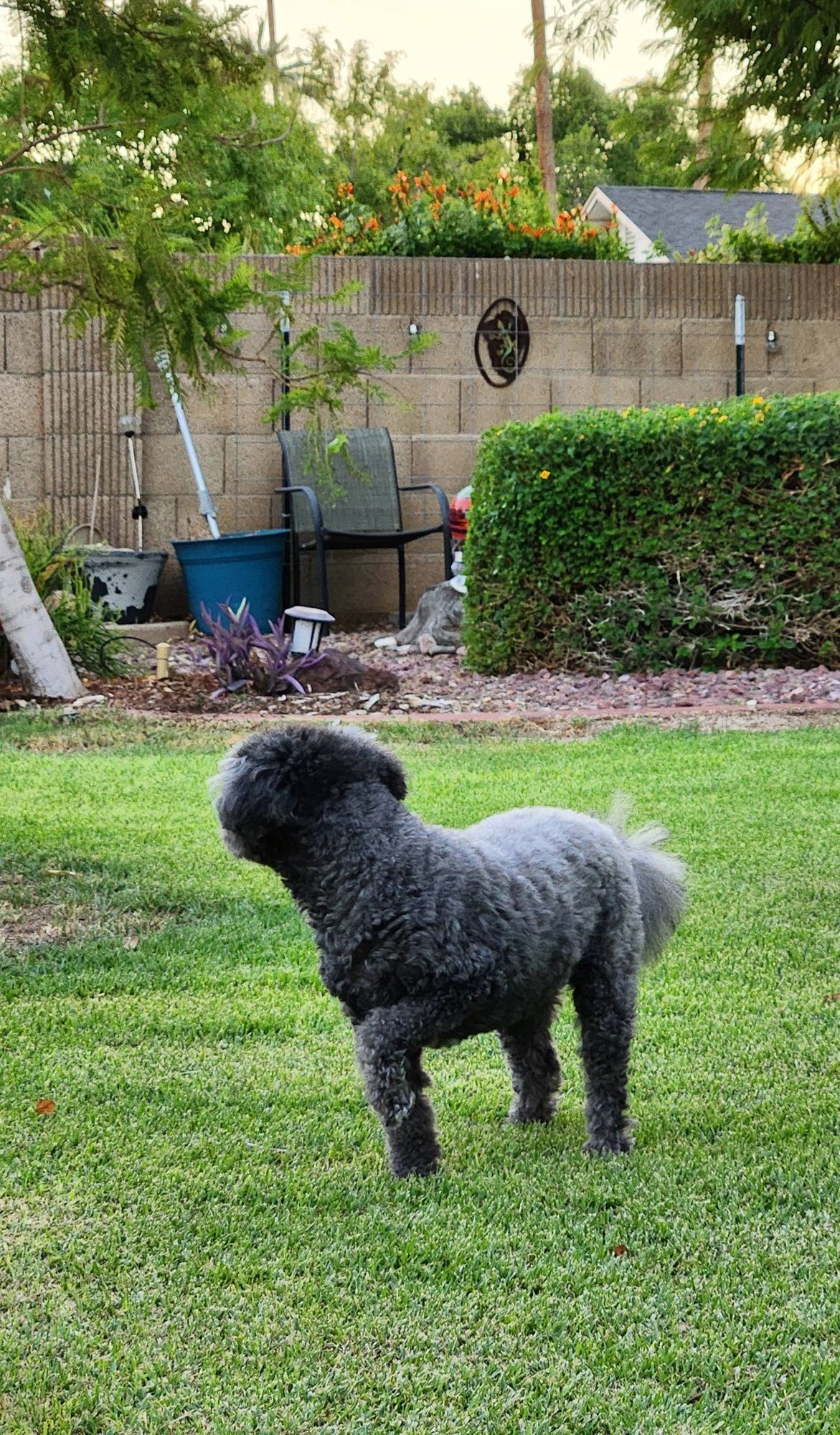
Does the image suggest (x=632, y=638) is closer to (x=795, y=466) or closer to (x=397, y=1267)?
(x=795, y=466)

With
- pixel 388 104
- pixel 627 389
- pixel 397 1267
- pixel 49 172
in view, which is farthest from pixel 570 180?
pixel 397 1267

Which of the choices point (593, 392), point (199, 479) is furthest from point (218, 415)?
point (593, 392)

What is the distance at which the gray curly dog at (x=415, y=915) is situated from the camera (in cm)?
276

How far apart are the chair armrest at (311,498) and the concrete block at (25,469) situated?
71.9 inches

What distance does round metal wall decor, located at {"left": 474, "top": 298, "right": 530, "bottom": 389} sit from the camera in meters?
12.0

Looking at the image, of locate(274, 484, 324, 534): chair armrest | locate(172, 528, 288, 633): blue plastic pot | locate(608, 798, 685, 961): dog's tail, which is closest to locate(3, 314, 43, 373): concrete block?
locate(172, 528, 288, 633): blue plastic pot

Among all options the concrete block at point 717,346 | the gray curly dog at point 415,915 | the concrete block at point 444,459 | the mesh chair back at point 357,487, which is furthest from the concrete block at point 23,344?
the gray curly dog at point 415,915

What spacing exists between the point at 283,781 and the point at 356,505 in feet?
29.2

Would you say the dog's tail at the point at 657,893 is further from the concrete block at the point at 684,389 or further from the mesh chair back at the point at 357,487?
the concrete block at the point at 684,389

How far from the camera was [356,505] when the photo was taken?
11.5 m

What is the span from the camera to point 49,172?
16.4 ft

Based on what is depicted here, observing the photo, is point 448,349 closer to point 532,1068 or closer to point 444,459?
point 444,459

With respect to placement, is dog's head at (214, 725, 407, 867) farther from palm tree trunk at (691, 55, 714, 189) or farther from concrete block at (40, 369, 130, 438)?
concrete block at (40, 369, 130, 438)

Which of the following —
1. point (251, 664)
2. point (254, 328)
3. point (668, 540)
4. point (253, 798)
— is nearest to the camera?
point (253, 798)
